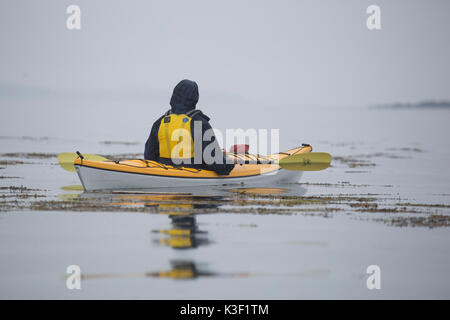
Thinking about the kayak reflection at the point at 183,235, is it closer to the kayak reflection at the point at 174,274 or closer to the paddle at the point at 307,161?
the kayak reflection at the point at 174,274

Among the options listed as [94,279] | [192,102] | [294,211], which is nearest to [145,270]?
[94,279]

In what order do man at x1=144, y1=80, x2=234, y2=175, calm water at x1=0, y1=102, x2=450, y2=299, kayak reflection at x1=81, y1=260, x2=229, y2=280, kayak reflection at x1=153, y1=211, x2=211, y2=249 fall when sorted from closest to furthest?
calm water at x1=0, y1=102, x2=450, y2=299 < kayak reflection at x1=81, y1=260, x2=229, y2=280 < kayak reflection at x1=153, y1=211, x2=211, y2=249 < man at x1=144, y1=80, x2=234, y2=175

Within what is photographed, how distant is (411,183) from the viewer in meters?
18.8

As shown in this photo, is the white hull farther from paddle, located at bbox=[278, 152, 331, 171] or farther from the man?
paddle, located at bbox=[278, 152, 331, 171]

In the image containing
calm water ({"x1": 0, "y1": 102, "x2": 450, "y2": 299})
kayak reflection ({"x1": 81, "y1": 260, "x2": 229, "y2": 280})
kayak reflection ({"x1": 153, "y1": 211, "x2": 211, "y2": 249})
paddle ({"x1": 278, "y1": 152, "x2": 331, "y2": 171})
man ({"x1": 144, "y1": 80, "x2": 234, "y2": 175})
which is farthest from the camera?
paddle ({"x1": 278, "y1": 152, "x2": 331, "y2": 171})

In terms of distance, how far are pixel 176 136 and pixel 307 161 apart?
3.71 meters

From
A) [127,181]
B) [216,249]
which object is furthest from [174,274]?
[127,181]

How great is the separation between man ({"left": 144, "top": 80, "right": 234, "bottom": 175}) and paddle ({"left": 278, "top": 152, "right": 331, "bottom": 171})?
224cm

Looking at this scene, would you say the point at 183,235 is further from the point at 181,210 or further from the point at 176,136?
the point at 176,136

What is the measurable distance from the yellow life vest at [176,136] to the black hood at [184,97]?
0.47 feet

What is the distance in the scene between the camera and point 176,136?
1526 cm

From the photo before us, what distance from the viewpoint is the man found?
15.1 m

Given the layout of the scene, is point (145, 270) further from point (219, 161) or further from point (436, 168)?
point (436, 168)

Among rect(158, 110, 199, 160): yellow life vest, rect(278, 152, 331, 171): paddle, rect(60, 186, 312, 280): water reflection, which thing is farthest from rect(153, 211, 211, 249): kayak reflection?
rect(278, 152, 331, 171): paddle
